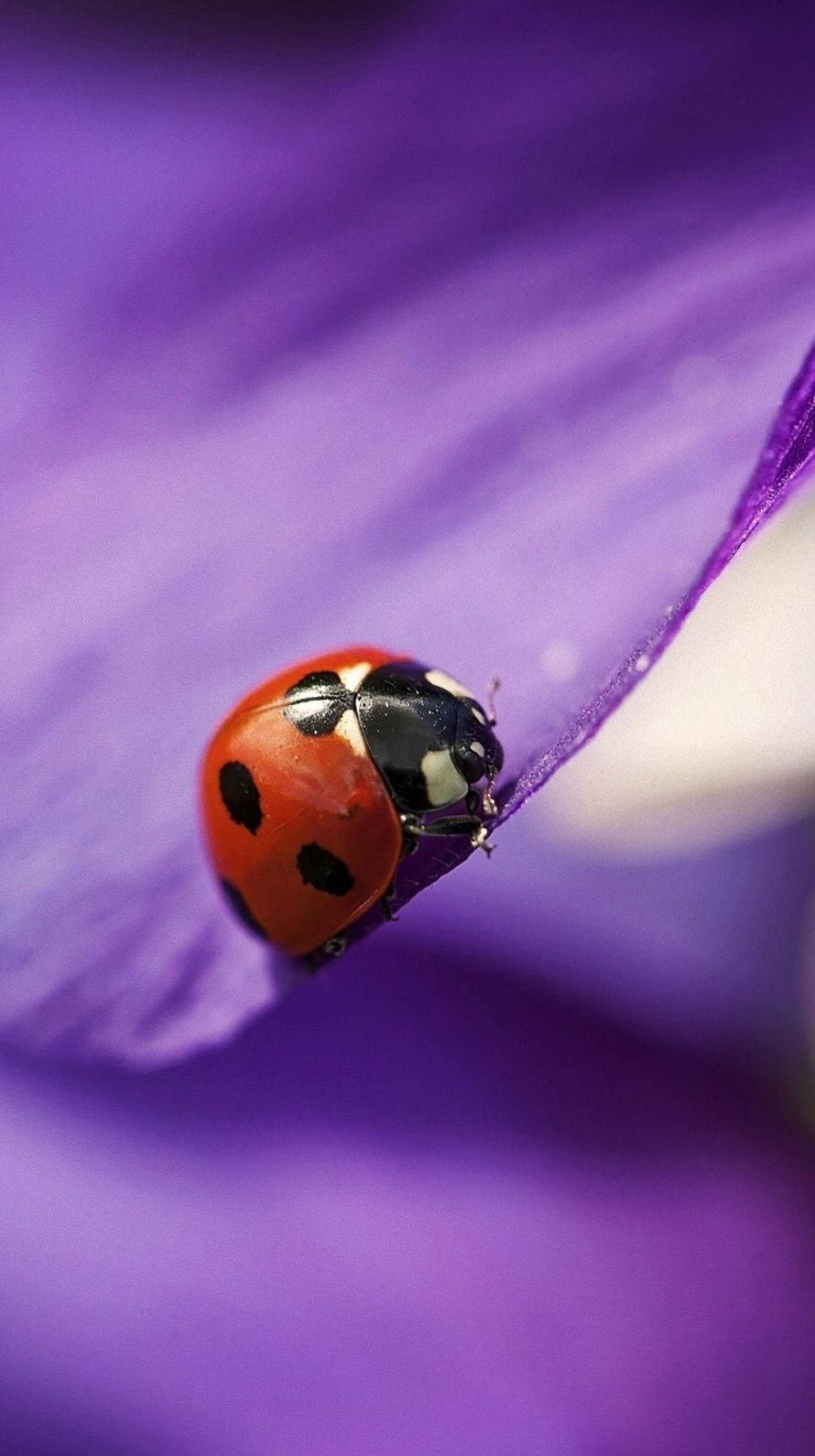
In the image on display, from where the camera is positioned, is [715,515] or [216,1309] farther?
[216,1309]

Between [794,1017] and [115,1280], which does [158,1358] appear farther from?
[794,1017]

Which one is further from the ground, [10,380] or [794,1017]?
[10,380]

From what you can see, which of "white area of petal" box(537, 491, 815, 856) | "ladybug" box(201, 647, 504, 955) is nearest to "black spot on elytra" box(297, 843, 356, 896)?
"ladybug" box(201, 647, 504, 955)

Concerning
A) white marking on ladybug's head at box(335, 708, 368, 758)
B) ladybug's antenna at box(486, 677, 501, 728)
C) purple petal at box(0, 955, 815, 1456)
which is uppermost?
white marking on ladybug's head at box(335, 708, 368, 758)

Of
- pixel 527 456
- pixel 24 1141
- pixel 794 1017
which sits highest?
pixel 527 456

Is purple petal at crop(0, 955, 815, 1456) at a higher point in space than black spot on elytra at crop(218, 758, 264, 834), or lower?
lower

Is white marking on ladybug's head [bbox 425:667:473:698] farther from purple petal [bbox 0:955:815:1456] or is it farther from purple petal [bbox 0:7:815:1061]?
purple petal [bbox 0:955:815:1456]

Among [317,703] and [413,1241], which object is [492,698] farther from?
[413,1241]

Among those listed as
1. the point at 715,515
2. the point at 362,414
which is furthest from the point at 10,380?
the point at 715,515
